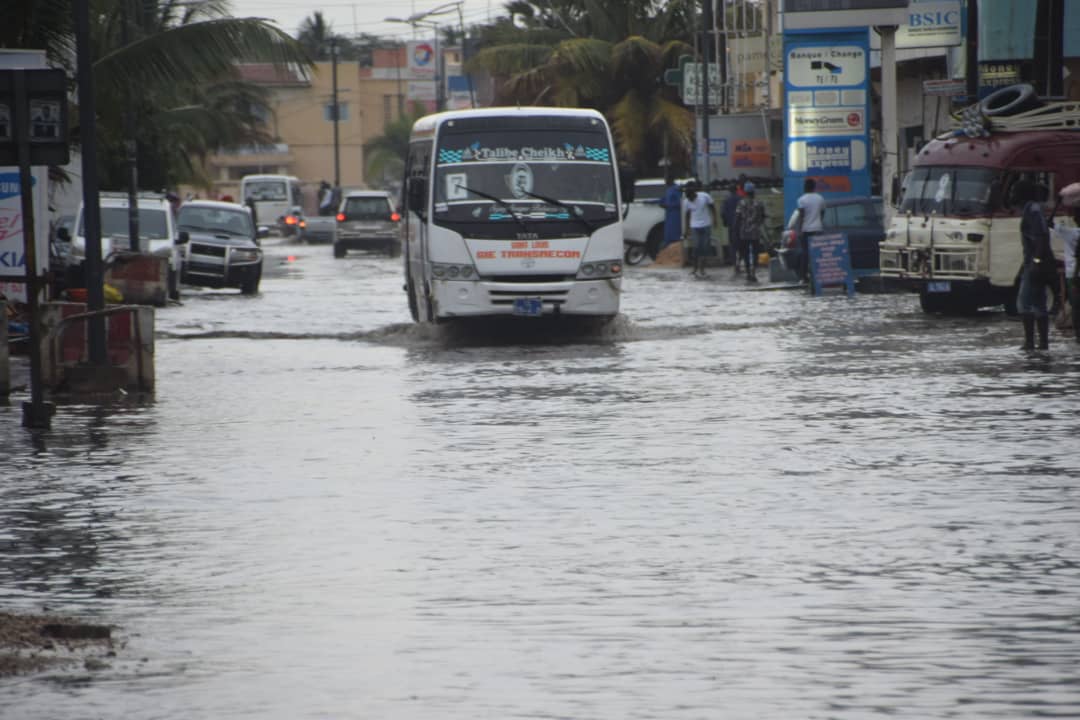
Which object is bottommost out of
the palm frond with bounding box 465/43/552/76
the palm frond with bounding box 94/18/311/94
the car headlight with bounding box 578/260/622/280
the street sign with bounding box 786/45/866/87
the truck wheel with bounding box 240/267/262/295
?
the truck wheel with bounding box 240/267/262/295

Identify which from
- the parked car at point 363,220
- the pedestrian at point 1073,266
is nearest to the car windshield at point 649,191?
the parked car at point 363,220

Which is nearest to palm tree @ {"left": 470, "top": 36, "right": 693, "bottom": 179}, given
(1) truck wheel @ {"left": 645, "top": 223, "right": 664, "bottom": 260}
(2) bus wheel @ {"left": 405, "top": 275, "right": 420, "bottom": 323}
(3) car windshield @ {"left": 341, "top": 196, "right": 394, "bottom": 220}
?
(3) car windshield @ {"left": 341, "top": 196, "right": 394, "bottom": 220}

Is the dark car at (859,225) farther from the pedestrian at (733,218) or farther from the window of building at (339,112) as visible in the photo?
the window of building at (339,112)

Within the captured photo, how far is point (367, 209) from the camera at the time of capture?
200 feet

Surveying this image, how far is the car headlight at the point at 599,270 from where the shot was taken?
2381cm

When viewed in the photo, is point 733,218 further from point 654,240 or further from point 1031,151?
point 1031,151

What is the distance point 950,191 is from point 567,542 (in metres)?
18.2

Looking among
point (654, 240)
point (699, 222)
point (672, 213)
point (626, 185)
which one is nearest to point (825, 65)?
point (699, 222)

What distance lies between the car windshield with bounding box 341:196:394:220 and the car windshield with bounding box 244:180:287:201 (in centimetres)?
3411

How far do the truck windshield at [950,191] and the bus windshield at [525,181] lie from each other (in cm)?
527

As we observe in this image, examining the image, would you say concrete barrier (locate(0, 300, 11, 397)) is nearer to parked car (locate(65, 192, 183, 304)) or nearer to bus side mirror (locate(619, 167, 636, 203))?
bus side mirror (locate(619, 167, 636, 203))

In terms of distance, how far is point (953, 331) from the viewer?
82.1 ft

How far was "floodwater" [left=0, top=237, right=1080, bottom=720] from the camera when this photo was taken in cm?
684

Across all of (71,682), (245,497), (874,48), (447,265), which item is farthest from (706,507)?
(874,48)
